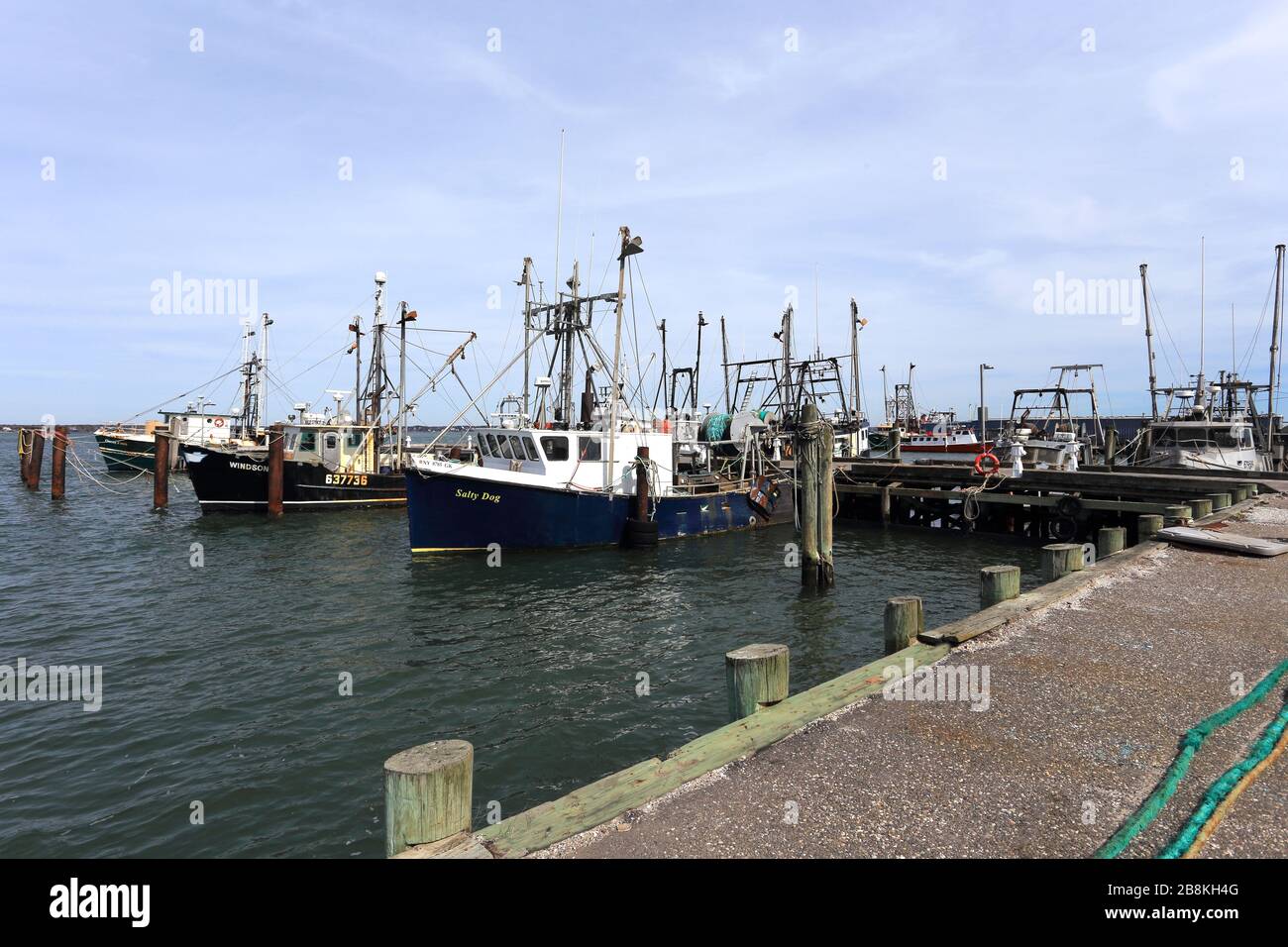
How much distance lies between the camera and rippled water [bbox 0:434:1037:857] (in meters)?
6.28

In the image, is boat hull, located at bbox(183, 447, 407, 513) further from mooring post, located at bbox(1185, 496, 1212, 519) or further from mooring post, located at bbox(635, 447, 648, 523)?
mooring post, located at bbox(1185, 496, 1212, 519)

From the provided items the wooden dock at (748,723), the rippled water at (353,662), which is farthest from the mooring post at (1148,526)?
the rippled water at (353,662)

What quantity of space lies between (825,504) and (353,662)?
9345 millimetres

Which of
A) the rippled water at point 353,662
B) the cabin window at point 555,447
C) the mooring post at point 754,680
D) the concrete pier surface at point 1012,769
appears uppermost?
the cabin window at point 555,447

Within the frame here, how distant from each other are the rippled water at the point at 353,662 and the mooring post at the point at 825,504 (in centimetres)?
60

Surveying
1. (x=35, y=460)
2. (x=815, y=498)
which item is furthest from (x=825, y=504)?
(x=35, y=460)

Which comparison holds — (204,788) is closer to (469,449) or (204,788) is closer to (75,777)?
(75,777)

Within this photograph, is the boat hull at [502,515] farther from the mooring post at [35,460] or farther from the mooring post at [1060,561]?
the mooring post at [35,460]

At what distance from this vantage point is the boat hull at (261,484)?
86.4 feet

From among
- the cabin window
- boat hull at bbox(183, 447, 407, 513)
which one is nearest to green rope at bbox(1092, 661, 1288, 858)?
the cabin window

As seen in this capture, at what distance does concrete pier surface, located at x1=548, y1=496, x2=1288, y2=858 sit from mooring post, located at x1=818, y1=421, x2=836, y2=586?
714 centimetres
